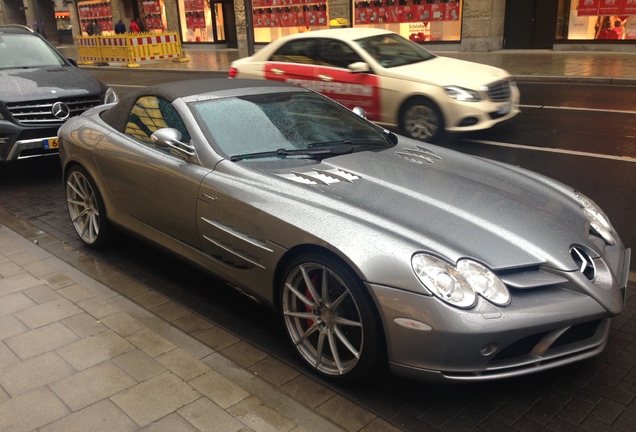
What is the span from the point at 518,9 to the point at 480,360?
20253mm

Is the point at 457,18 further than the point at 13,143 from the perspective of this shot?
Yes

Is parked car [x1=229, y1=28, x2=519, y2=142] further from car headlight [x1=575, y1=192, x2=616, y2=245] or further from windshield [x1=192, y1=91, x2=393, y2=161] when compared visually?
car headlight [x1=575, y1=192, x2=616, y2=245]

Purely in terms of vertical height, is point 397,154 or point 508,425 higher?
point 397,154

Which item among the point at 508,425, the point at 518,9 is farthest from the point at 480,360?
the point at 518,9

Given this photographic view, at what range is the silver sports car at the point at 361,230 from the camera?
3025 millimetres

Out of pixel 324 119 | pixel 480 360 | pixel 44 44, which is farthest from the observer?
pixel 44 44

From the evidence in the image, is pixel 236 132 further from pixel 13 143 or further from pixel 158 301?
pixel 13 143

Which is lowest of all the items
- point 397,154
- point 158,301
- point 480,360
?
point 158,301

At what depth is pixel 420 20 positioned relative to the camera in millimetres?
23031

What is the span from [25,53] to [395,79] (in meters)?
5.29

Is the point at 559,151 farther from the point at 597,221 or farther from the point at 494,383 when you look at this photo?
the point at 494,383

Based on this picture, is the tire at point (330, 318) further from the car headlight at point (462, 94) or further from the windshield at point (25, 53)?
the windshield at point (25, 53)

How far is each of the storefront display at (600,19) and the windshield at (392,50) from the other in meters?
11.3

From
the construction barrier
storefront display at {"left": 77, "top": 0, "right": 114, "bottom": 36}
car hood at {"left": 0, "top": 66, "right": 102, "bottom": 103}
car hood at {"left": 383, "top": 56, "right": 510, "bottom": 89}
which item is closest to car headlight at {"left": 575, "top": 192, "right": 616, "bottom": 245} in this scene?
car hood at {"left": 383, "top": 56, "right": 510, "bottom": 89}
